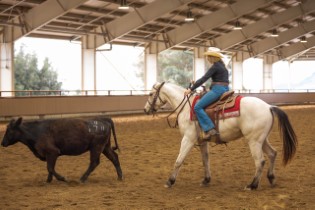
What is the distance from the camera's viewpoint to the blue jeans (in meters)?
7.30

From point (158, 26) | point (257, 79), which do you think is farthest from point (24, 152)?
point (257, 79)

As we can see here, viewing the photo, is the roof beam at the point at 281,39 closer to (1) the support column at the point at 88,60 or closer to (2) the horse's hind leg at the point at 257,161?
(1) the support column at the point at 88,60

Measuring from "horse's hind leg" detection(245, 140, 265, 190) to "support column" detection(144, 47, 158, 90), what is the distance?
25.5 meters

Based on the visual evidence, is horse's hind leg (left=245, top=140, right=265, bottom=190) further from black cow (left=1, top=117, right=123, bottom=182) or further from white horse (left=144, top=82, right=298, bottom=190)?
black cow (left=1, top=117, right=123, bottom=182)

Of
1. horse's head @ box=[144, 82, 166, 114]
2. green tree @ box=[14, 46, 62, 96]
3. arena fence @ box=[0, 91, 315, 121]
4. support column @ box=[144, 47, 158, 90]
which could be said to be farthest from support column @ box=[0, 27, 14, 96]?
horse's head @ box=[144, 82, 166, 114]

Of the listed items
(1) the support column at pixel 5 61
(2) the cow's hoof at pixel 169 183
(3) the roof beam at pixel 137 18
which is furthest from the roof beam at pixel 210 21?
(2) the cow's hoof at pixel 169 183

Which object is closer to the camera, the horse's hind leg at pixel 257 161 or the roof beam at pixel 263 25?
the horse's hind leg at pixel 257 161

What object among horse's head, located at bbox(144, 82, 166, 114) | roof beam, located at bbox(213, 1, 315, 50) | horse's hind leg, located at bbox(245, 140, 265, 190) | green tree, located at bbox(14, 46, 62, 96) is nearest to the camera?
horse's hind leg, located at bbox(245, 140, 265, 190)

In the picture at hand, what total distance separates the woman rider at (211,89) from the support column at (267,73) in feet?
125

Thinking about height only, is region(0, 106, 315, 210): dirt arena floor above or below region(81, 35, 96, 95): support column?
below

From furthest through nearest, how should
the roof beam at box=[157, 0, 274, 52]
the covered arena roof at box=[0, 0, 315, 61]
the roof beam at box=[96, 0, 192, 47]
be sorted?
the roof beam at box=[157, 0, 274, 52], the roof beam at box=[96, 0, 192, 47], the covered arena roof at box=[0, 0, 315, 61]

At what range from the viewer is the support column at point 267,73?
44.9 m

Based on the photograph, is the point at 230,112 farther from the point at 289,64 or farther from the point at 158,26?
the point at 289,64

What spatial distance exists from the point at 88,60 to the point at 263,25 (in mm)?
13167
